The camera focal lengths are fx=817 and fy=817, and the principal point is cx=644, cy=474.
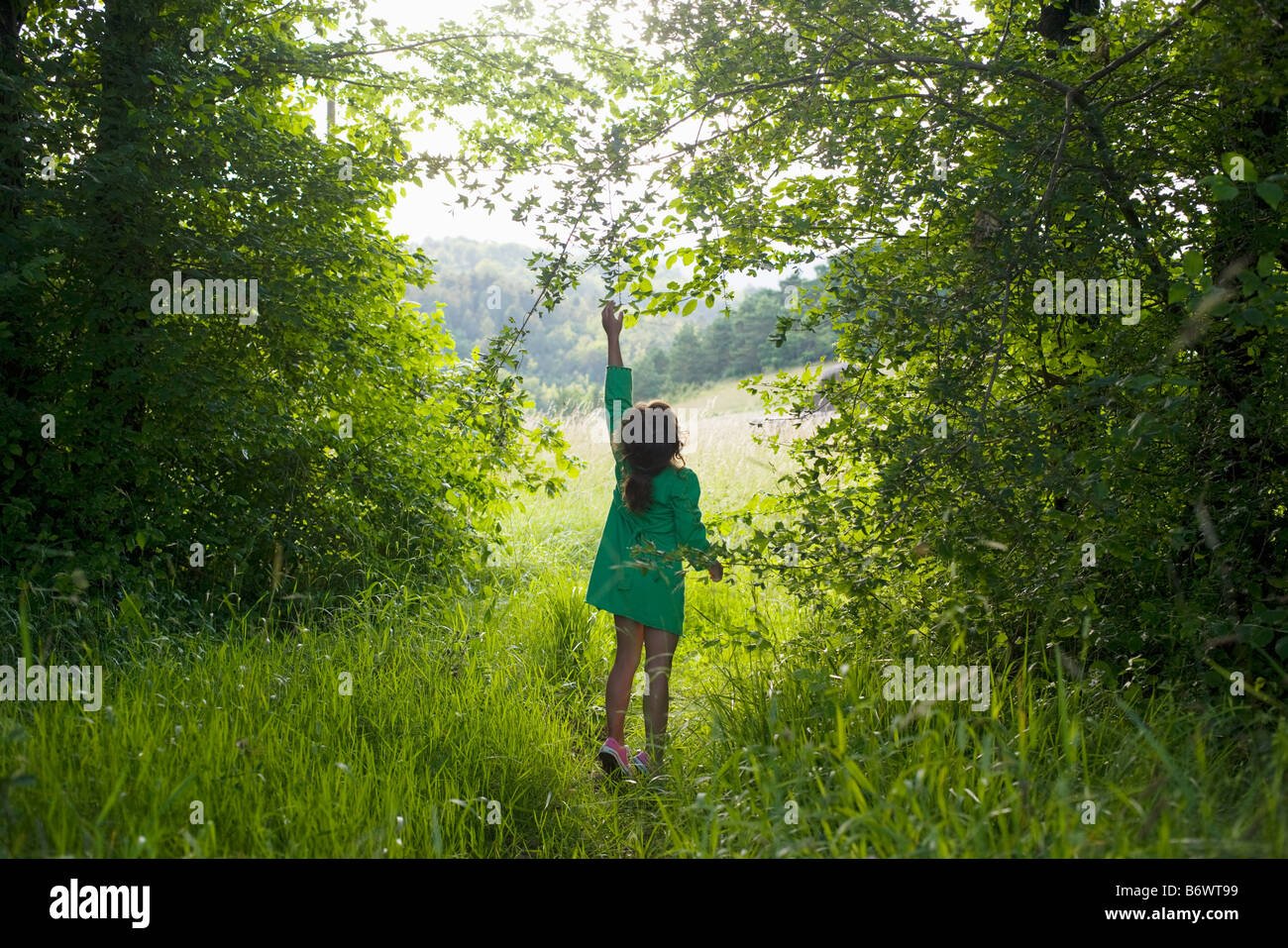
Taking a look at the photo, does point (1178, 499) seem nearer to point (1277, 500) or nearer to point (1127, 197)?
point (1277, 500)

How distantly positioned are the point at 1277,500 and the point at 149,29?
618cm

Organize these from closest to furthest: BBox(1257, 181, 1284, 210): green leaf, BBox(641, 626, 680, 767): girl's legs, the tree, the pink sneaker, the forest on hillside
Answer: BBox(1257, 181, 1284, 210): green leaf < the tree < the pink sneaker < BBox(641, 626, 680, 767): girl's legs < the forest on hillside

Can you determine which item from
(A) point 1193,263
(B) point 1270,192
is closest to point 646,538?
(A) point 1193,263

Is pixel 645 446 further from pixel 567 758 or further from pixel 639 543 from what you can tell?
pixel 567 758

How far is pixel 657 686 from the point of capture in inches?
150

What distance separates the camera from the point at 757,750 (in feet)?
10.9

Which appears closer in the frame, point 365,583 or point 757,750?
point 757,750

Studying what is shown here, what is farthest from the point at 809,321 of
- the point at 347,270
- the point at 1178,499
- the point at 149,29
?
the point at 149,29

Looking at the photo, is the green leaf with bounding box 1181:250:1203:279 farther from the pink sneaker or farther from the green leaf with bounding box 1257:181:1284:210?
the pink sneaker

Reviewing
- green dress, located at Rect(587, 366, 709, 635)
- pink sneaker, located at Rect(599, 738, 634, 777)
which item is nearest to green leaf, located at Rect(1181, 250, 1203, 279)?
green dress, located at Rect(587, 366, 709, 635)

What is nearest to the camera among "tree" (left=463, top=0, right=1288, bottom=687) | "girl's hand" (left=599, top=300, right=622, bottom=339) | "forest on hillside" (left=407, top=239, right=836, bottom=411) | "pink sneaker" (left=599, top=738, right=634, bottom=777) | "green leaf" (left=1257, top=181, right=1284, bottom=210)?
"green leaf" (left=1257, top=181, right=1284, bottom=210)

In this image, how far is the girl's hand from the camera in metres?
3.86

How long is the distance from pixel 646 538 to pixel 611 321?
1077mm
